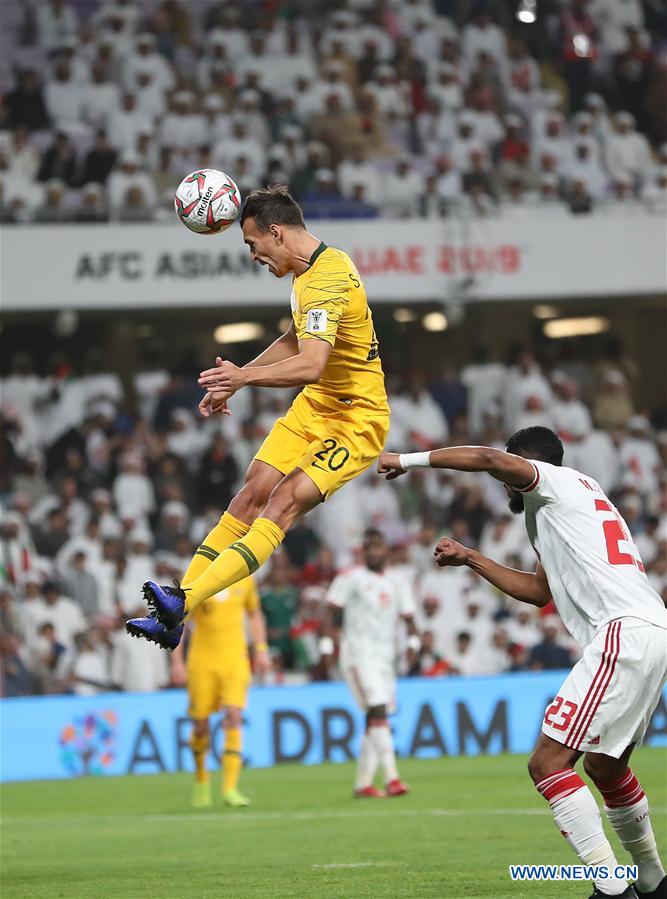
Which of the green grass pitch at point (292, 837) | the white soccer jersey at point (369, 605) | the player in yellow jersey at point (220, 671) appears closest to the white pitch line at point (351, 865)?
the green grass pitch at point (292, 837)

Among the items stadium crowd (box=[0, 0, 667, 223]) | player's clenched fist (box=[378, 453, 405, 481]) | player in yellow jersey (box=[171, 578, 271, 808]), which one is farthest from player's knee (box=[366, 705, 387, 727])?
stadium crowd (box=[0, 0, 667, 223])

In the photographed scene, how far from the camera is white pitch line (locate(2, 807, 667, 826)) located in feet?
43.5

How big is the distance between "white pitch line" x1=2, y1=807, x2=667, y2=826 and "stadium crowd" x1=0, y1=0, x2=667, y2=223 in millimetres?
11096

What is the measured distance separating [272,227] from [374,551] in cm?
718

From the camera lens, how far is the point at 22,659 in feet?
62.6

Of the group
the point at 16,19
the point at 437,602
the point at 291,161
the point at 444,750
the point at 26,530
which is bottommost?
the point at 444,750

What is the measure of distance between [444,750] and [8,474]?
706 centimetres

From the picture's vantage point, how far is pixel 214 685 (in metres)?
14.9

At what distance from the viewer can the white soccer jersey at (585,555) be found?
301 inches

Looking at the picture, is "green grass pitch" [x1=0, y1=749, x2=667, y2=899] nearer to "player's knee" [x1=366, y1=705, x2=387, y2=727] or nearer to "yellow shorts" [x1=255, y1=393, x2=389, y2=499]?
"player's knee" [x1=366, y1=705, x2=387, y2=727]

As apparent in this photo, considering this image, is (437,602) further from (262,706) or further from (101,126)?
(101,126)

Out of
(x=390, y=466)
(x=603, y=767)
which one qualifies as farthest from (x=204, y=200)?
(x=603, y=767)

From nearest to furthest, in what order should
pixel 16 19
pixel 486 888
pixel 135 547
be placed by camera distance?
pixel 486 888 < pixel 135 547 < pixel 16 19

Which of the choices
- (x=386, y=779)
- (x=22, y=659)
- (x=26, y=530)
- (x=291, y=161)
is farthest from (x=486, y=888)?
(x=291, y=161)
